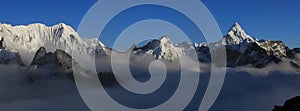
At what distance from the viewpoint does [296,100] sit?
142875 millimetres

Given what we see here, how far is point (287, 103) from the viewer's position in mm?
146375

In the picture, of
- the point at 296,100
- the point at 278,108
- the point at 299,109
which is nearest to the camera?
the point at 299,109

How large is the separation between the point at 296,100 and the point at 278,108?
10885 mm

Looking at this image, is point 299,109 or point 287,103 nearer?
point 299,109

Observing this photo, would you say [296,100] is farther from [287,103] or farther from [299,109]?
[299,109]

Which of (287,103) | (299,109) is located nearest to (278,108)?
(287,103)

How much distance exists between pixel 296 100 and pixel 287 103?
4.05m

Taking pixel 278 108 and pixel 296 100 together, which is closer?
pixel 296 100

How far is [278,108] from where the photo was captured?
15288cm

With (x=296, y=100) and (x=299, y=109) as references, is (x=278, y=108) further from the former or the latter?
(x=299, y=109)

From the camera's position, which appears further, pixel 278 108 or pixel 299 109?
pixel 278 108

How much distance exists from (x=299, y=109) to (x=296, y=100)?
84.3 feet

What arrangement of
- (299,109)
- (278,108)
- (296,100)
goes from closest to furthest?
(299,109) → (296,100) → (278,108)

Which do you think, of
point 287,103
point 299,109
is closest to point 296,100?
point 287,103
